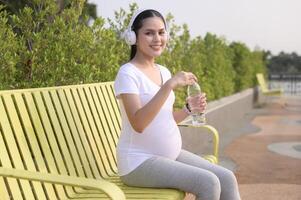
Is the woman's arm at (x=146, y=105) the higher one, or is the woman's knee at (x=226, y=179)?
the woman's arm at (x=146, y=105)

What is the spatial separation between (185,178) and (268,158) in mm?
4699

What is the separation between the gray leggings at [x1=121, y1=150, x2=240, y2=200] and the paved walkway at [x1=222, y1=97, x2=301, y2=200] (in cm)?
203

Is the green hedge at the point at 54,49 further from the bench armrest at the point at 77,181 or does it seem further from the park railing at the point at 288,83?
the park railing at the point at 288,83

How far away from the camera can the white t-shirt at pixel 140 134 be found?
3.16 m

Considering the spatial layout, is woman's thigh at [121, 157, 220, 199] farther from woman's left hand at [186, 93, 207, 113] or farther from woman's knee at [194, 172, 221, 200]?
woman's left hand at [186, 93, 207, 113]

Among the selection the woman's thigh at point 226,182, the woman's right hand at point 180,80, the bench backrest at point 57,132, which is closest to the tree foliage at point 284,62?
the bench backrest at point 57,132

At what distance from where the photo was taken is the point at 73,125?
3717mm

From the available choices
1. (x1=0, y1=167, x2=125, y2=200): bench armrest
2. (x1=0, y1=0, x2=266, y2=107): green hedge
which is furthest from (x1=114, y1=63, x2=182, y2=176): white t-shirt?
(x1=0, y1=0, x2=266, y2=107): green hedge

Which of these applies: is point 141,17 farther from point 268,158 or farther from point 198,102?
point 268,158

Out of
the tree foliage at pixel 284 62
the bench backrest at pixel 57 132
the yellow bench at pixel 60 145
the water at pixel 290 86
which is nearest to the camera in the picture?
the yellow bench at pixel 60 145

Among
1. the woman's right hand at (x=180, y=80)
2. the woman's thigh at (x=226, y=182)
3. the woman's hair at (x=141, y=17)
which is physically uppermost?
the woman's hair at (x=141, y=17)

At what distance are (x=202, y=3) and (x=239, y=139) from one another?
18.8ft

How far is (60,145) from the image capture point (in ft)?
11.4

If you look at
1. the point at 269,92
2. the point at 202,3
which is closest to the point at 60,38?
the point at 202,3
